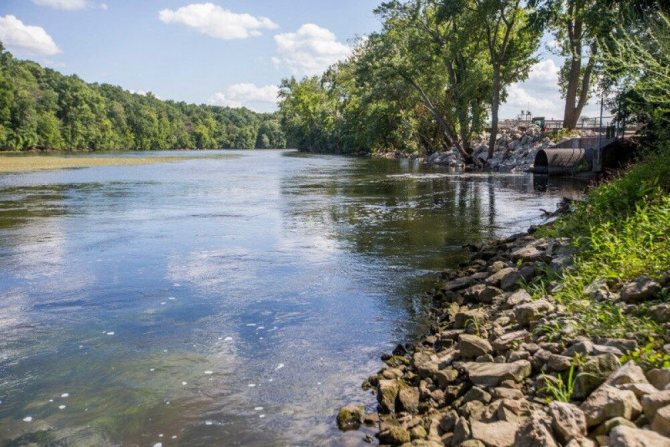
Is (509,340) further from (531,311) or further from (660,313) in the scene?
(660,313)

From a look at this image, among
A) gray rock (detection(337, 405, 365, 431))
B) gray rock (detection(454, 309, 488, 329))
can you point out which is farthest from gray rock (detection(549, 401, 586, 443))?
gray rock (detection(454, 309, 488, 329))

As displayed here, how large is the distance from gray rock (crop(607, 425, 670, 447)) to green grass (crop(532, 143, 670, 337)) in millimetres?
2027

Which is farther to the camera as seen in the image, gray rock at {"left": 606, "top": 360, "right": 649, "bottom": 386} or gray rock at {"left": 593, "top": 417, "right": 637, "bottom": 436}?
gray rock at {"left": 606, "top": 360, "right": 649, "bottom": 386}

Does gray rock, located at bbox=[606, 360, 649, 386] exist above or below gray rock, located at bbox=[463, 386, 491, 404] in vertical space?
above

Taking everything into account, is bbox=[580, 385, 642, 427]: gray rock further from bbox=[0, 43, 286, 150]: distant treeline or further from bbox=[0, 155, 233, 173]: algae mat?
bbox=[0, 43, 286, 150]: distant treeline

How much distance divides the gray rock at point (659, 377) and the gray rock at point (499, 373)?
1218 millimetres

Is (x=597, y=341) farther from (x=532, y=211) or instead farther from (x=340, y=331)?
(x=532, y=211)

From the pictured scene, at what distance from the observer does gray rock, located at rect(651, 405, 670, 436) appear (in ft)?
13.4

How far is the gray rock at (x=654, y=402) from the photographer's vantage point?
431cm

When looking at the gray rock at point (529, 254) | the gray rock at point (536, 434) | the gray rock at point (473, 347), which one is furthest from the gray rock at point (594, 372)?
the gray rock at point (529, 254)

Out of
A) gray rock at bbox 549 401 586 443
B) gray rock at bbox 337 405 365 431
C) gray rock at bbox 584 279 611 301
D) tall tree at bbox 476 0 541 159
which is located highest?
tall tree at bbox 476 0 541 159

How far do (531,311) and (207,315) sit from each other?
5082mm

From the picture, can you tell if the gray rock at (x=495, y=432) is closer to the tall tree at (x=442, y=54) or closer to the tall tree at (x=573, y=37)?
the tall tree at (x=573, y=37)

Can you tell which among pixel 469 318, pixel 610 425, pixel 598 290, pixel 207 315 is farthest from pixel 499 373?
pixel 207 315
